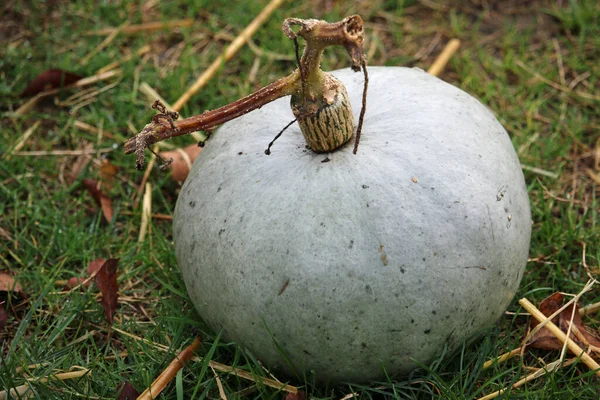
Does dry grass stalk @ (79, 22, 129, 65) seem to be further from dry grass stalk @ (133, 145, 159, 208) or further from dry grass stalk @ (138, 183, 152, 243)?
dry grass stalk @ (138, 183, 152, 243)

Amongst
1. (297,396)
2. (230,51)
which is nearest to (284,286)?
(297,396)

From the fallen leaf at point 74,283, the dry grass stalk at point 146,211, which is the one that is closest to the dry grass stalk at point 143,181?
the dry grass stalk at point 146,211

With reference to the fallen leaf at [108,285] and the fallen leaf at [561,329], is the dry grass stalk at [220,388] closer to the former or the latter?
the fallen leaf at [108,285]

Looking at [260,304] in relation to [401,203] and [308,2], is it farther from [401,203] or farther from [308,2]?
[308,2]

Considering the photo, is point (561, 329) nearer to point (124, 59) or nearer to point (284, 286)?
point (284, 286)

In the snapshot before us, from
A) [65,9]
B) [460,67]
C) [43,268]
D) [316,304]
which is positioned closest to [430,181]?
[316,304]

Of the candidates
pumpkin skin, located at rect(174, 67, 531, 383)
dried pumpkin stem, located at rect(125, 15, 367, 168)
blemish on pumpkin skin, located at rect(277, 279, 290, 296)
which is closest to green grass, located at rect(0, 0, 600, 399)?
pumpkin skin, located at rect(174, 67, 531, 383)
